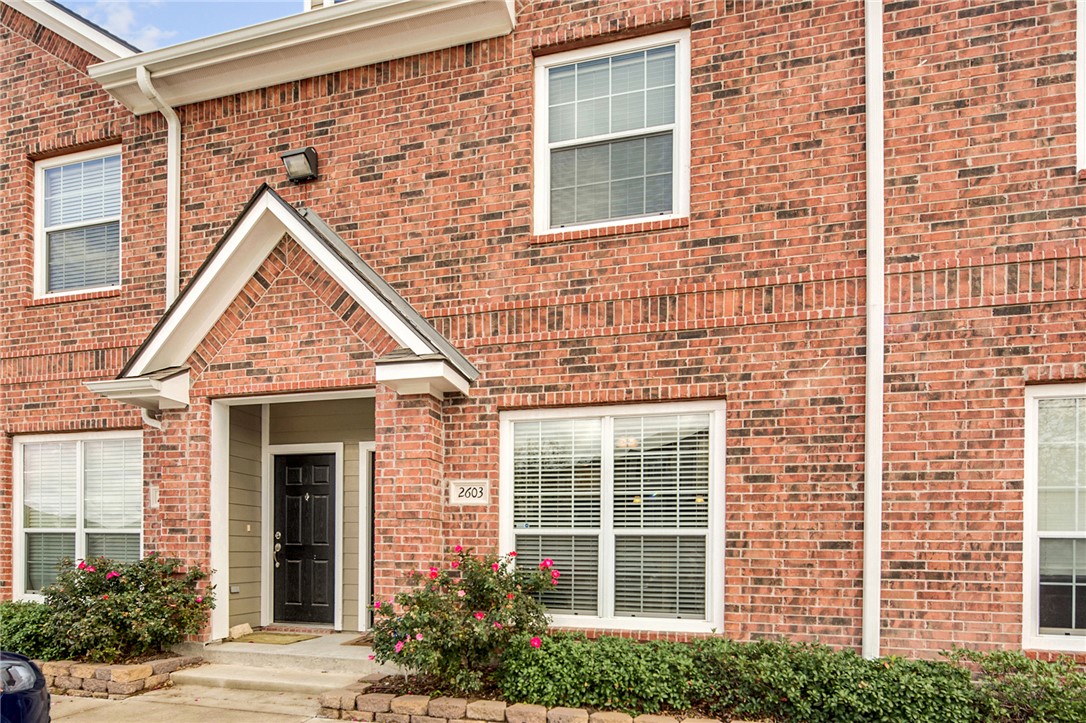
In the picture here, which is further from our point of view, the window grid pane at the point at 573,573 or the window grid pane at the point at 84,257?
the window grid pane at the point at 84,257

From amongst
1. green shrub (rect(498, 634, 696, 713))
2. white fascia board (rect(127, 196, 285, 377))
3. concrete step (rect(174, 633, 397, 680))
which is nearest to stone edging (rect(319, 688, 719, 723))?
green shrub (rect(498, 634, 696, 713))

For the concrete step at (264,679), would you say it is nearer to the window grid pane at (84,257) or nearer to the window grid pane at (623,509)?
the window grid pane at (623,509)

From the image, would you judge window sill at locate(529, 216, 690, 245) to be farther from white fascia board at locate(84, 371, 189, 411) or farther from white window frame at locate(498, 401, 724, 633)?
white fascia board at locate(84, 371, 189, 411)

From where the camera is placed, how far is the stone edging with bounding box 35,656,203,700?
7840 mm

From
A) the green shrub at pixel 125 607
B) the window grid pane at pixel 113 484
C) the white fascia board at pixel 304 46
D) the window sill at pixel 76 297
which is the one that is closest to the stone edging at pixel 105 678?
the green shrub at pixel 125 607

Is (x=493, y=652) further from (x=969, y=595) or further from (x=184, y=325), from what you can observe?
(x=184, y=325)

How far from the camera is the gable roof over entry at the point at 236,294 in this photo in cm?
777

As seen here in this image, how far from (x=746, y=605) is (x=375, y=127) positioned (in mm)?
6033

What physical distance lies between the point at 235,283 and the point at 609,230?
12.7 feet

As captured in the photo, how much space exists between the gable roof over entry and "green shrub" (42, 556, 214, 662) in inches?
68.2

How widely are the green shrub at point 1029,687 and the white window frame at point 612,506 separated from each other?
1.97 m

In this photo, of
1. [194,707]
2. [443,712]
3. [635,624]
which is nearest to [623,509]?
[635,624]

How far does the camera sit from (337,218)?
29.9 feet

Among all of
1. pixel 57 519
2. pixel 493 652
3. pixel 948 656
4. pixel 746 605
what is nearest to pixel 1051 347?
pixel 948 656
